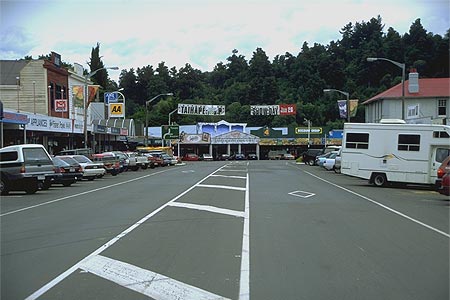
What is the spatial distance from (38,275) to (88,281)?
946mm

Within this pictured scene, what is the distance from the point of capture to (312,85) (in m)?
114

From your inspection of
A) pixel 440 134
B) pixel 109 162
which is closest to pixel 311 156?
pixel 109 162

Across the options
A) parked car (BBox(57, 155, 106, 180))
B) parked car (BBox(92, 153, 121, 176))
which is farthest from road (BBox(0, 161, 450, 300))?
parked car (BBox(92, 153, 121, 176))

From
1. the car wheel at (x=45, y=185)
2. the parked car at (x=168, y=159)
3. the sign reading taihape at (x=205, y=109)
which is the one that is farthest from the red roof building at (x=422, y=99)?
the car wheel at (x=45, y=185)

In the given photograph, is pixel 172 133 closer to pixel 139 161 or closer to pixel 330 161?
pixel 139 161

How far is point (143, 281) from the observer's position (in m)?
7.18

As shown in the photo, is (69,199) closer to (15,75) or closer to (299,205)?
(299,205)

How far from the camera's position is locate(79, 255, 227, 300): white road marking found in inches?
257

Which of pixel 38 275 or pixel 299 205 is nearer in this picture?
pixel 38 275

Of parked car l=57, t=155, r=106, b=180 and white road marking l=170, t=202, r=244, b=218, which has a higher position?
parked car l=57, t=155, r=106, b=180

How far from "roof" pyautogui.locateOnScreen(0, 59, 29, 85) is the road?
3185 centimetres

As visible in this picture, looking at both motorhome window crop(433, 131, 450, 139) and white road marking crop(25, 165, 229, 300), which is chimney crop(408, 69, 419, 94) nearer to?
motorhome window crop(433, 131, 450, 139)

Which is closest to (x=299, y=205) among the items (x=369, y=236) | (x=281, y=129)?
(x=369, y=236)

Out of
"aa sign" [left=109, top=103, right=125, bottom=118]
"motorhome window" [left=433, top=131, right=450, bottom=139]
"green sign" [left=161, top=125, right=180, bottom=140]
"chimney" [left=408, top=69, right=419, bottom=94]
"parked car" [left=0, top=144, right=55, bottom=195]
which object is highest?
"chimney" [left=408, top=69, right=419, bottom=94]
